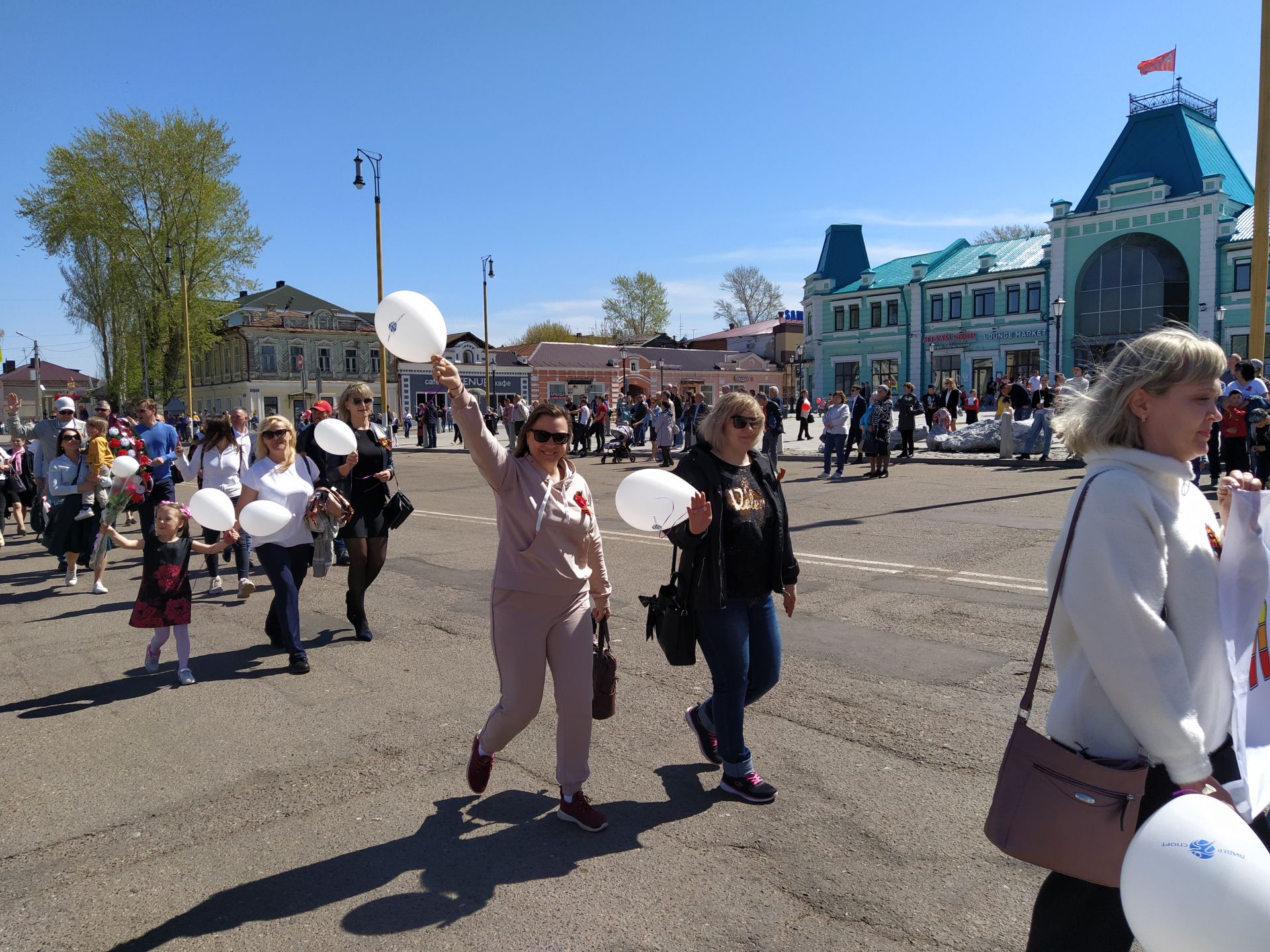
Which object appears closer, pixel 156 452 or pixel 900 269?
pixel 156 452

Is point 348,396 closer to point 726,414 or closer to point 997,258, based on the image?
point 726,414

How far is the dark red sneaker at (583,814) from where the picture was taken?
3.58 metres

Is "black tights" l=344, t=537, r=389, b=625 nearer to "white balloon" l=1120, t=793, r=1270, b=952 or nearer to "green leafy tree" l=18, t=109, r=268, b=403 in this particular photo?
"white balloon" l=1120, t=793, r=1270, b=952

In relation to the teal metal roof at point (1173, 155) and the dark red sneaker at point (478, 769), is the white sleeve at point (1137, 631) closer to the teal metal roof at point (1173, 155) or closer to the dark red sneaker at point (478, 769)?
the dark red sneaker at point (478, 769)

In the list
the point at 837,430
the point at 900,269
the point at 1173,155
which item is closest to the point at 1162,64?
the point at 1173,155

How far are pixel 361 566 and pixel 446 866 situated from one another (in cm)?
381

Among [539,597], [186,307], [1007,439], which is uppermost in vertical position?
[186,307]

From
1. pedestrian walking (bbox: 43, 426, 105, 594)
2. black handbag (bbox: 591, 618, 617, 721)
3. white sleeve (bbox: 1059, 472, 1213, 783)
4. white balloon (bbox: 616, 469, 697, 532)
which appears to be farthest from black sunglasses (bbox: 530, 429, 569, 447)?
pedestrian walking (bbox: 43, 426, 105, 594)

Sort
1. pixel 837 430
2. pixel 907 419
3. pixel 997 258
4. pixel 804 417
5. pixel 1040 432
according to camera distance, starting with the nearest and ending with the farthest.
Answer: pixel 837 430
pixel 1040 432
pixel 907 419
pixel 804 417
pixel 997 258

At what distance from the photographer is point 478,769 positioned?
3.85 metres

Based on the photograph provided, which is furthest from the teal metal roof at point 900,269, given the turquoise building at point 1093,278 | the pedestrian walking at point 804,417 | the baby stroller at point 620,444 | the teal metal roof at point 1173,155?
the baby stroller at point 620,444

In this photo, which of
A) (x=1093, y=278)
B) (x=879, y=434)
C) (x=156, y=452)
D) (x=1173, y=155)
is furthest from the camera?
(x=1093, y=278)

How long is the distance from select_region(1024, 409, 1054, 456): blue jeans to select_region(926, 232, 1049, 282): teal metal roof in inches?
1421

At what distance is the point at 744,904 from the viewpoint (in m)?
3.05
